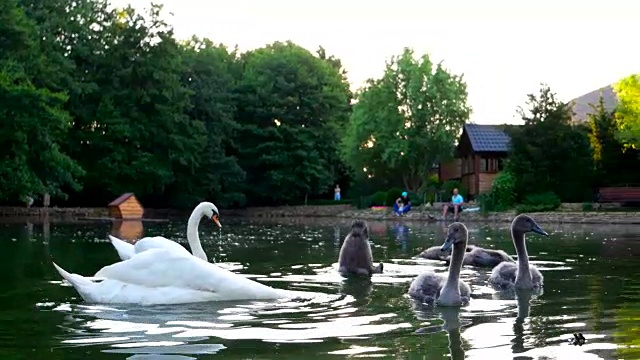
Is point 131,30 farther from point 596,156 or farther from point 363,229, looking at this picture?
point 363,229

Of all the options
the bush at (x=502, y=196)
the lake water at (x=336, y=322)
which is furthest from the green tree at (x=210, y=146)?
the lake water at (x=336, y=322)

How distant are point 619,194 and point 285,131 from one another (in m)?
24.6

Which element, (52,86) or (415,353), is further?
(52,86)

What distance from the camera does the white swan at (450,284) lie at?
9.86m

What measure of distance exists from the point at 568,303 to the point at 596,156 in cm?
3946

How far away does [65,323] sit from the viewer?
839 cm

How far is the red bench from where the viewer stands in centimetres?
4244

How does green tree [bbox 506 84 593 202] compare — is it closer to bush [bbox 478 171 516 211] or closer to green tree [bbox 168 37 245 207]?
bush [bbox 478 171 516 211]

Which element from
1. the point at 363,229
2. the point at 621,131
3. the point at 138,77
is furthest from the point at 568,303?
the point at 138,77

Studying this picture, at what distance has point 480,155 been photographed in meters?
57.7

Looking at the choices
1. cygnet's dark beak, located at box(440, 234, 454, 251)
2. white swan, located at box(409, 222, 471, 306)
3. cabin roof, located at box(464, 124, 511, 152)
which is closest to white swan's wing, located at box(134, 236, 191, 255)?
white swan, located at box(409, 222, 471, 306)

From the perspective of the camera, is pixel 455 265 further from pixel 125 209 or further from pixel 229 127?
pixel 229 127

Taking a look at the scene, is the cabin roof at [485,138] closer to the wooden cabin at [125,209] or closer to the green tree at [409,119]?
the green tree at [409,119]

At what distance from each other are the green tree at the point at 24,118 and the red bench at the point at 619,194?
2457 centimetres
